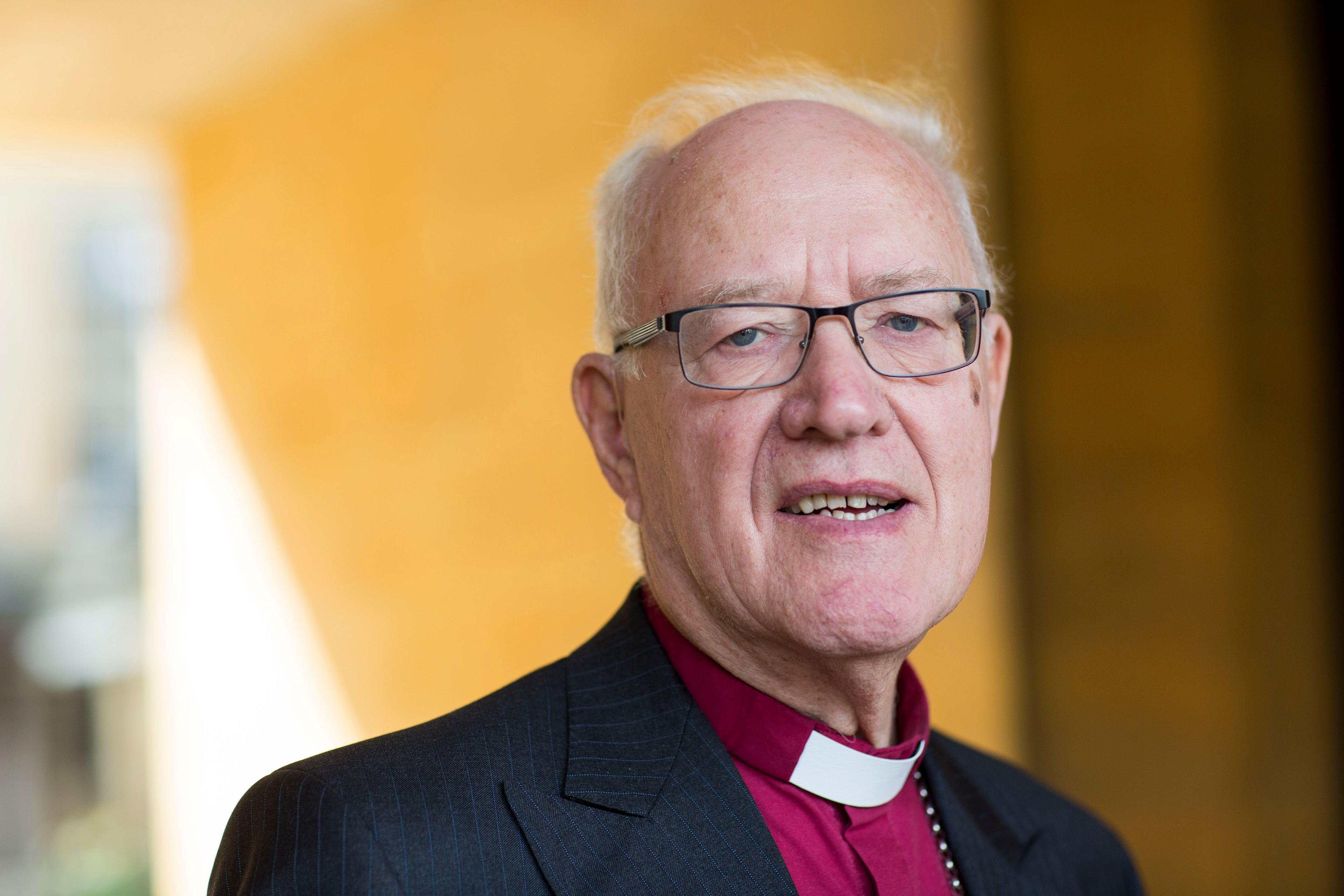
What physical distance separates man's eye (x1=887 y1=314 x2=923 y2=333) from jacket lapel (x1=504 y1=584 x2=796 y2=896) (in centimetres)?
52

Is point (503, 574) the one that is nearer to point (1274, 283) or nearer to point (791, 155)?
point (1274, 283)

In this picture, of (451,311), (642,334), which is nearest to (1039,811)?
(642,334)

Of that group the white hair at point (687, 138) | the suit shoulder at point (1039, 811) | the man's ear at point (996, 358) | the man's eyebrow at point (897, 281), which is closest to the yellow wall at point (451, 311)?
the suit shoulder at point (1039, 811)

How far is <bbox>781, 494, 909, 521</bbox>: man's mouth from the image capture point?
4.49 ft

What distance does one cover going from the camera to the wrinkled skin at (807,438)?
1.35 m

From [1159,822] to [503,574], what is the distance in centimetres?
232

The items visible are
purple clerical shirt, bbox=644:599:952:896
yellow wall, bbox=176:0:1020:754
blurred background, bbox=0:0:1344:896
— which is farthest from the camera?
yellow wall, bbox=176:0:1020:754

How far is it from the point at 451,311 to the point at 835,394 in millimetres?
3297

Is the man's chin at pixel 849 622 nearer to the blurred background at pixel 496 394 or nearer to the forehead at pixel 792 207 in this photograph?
the forehead at pixel 792 207

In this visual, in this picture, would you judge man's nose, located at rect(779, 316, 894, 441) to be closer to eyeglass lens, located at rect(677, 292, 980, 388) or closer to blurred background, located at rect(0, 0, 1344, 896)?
eyeglass lens, located at rect(677, 292, 980, 388)

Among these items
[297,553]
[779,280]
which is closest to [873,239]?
[779,280]

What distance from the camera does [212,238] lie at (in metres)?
5.86

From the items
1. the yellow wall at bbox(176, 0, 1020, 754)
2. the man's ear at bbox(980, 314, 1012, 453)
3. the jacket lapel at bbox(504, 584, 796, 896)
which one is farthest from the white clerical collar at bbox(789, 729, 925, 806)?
the yellow wall at bbox(176, 0, 1020, 754)

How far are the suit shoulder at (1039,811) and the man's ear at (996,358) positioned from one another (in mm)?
528
